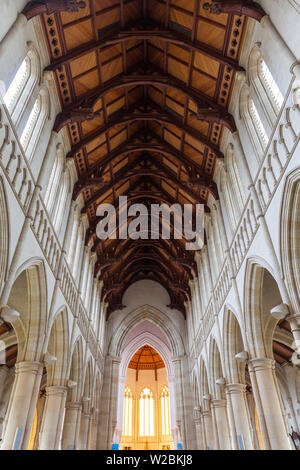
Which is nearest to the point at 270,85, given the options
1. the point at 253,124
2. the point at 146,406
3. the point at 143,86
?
the point at 253,124

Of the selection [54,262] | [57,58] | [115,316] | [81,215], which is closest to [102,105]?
[57,58]

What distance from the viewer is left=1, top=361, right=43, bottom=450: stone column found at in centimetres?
867

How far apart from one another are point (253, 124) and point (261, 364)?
688cm

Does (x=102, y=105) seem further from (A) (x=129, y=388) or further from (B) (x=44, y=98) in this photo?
(A) (x=129, y=388)

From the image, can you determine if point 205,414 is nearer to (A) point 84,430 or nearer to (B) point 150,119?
(A) point 84,430

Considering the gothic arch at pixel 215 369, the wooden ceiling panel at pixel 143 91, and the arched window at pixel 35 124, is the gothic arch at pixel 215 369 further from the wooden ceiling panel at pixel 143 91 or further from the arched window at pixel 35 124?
the arched window at pixel 35 124

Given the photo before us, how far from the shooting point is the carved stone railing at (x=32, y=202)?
781 centimetres

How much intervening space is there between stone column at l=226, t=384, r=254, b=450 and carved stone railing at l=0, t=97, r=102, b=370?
6.45m

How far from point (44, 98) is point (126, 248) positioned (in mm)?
12559

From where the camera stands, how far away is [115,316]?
2508 centimetres

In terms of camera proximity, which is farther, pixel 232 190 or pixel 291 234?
pixel 232 190

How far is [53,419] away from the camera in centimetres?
1177

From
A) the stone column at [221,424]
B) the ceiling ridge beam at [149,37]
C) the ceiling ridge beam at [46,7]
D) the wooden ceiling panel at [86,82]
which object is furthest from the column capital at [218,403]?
the ceiling ridge beam at [46,7]

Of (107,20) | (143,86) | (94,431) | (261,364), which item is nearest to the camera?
(261,364)
